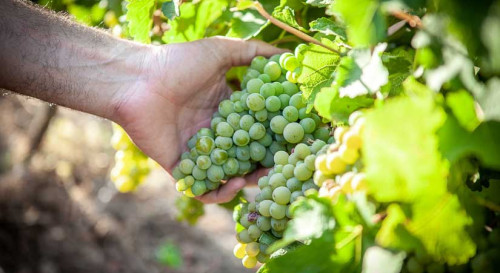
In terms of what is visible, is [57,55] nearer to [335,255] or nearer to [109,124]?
[335,255]

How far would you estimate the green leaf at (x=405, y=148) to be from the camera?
0.47 m

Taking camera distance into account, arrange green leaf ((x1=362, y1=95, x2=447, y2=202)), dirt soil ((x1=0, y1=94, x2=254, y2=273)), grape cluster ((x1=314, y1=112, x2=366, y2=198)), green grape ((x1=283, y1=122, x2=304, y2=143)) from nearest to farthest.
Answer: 1. green leaf ((x1=362, y1=95, x2=447, y2=202))
2. grape cluster ((x1=314, y1=112, x2=366, y2=198))
3. green grape ((x1=283, y1=122, x2=304, y2=143))
4. dirt soil ((x1=0, y1=94, x2=254, y2=273))

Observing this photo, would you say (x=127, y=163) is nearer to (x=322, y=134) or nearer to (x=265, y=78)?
(x=265, y=78)

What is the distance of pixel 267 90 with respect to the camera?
99cm

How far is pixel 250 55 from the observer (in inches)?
44.9

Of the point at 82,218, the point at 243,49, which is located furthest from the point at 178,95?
the point at 82,218

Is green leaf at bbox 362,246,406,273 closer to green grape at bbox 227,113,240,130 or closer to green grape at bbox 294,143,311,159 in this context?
green grape at bbox 294,143,311,159

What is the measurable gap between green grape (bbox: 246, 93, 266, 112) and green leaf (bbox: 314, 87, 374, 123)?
0.90 ft

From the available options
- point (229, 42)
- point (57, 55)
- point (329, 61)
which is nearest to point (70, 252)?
point (57, 55)

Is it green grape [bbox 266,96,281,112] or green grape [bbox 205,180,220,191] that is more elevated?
green grape [bbox 266,96,281,112]

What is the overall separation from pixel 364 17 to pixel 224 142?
55cm

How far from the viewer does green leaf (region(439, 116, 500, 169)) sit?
0.48 metres

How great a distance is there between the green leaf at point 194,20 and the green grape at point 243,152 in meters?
0.35

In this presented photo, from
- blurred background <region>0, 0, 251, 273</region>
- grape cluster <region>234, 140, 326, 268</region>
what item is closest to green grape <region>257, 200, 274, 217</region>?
grape cluster <region>234, 140, 326, 268</region>
